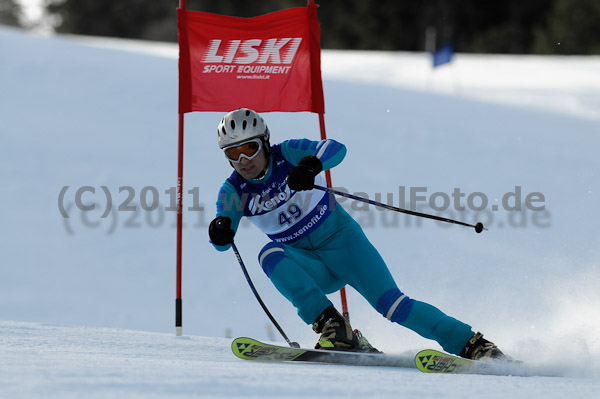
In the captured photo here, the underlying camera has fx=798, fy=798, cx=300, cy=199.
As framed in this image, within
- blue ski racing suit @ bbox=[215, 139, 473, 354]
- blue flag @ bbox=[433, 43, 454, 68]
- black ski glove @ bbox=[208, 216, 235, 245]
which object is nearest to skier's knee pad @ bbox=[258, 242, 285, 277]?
blue ski racing suit @ bbox=[215, 139, 473, 354]

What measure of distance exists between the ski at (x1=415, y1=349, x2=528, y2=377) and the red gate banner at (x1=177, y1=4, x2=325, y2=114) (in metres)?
2.46

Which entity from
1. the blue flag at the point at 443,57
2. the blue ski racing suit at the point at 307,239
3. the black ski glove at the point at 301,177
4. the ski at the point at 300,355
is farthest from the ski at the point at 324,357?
the blue flag at the point at 443,57

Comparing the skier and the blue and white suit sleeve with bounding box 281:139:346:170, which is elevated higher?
the blue and white suit sleeve with bounding box 281:139:346:170

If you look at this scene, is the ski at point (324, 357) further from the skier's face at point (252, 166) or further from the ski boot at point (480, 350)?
the skier's face at point (252, 166)

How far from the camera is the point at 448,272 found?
6.95 m

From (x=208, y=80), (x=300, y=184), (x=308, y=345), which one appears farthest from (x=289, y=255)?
(x=208, y=80)

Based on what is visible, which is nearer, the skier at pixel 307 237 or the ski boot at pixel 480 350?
the ski boot at pixel 480 350

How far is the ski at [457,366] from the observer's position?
11.4ft

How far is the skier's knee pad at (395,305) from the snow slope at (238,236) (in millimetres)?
562

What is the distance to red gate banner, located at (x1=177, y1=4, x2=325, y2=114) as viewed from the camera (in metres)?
5.46

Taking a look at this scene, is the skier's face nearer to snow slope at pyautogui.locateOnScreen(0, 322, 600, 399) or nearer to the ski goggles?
the ski goggles

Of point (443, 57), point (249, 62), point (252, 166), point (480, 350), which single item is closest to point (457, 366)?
point (480, 350)

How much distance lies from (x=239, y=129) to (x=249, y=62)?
1560mm

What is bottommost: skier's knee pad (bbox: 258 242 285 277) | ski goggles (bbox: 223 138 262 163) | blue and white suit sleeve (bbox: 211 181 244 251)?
skier's knee pad (bbox: 258 242 285 277)
